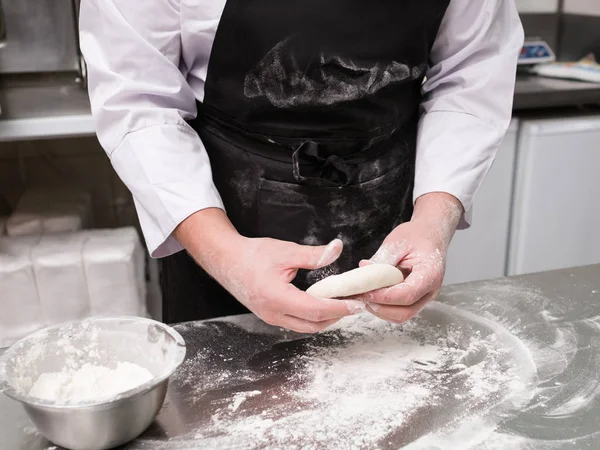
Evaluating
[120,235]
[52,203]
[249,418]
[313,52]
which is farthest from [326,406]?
[52,203]

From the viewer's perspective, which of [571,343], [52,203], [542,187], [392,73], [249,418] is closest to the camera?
[249,418]

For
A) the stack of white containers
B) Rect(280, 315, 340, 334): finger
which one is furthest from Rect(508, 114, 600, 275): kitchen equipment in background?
Rect(280, 315, 340, 334): finger

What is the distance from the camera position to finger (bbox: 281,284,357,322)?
671mm

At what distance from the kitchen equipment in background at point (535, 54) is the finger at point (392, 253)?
1.35 meters

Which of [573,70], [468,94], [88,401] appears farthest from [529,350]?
[573,70]

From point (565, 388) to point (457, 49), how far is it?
52 centimetres

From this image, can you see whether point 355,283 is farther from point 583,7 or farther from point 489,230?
point 583,7

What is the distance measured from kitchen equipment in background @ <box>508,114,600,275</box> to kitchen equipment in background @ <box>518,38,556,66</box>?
0.83 feet

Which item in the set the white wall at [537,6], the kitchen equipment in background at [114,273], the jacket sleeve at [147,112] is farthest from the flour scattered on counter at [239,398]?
the white wall at [537,6]

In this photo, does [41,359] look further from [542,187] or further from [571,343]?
[542,187]

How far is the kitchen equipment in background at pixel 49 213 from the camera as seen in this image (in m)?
1.52

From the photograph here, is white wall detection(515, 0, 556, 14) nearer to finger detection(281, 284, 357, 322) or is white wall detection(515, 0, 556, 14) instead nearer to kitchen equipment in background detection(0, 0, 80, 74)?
kitchen equipment in background detection(0, 0, 80, 74)

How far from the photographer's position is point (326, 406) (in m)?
0.66

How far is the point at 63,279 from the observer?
1.42 m
